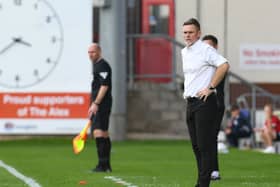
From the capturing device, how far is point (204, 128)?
12.1 meters

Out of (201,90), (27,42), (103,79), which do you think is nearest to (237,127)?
(27,42)

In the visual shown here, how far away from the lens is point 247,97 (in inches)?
1206

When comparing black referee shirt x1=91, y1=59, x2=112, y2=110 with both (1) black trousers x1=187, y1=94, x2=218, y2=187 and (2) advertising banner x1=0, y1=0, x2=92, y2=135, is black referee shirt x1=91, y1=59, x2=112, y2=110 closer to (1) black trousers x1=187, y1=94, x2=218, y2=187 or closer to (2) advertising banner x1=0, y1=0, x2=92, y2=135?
(1) black trousers x1=187, y1=94, x2=218, y2=187

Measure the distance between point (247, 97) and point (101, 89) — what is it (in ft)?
47.3

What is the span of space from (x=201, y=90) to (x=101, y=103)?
471 cm

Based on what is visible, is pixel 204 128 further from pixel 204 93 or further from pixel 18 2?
pixel 18 2

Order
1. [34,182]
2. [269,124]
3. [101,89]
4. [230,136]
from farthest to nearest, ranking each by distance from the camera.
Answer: [230,136] < [269,124] < [101,89] < [34,182]

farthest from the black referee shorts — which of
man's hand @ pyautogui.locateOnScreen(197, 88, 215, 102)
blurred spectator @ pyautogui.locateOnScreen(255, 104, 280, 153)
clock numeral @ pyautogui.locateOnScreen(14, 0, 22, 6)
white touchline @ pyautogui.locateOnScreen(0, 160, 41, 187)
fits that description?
clock numeral @ pyautogui.locateOnScreen(14, 0, 22, 6)

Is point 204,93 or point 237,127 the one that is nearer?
point 204,93

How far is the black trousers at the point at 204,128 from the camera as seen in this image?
39.7ft

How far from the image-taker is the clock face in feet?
90.6

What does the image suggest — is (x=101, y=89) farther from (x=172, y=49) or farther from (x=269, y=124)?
(x=172, y=49)

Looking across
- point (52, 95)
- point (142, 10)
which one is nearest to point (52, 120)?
point (52, 95)

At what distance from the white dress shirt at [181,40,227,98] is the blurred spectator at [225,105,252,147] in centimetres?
1457
